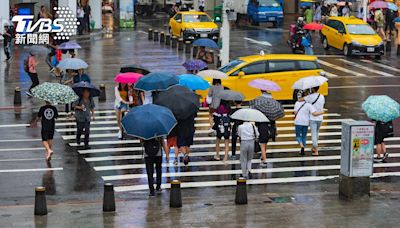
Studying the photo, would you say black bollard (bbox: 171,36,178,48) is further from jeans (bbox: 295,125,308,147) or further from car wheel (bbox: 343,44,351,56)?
jeans (bbox: 295,125,308,147)

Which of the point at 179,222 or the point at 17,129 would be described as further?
the point at 17,129

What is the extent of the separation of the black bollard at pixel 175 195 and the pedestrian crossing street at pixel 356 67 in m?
21.0

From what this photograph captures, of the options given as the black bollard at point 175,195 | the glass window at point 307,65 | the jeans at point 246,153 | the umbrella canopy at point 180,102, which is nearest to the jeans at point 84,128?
the umbrella canopy at point 180,102

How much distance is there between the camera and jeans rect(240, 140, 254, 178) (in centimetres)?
2000

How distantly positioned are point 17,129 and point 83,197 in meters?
7.78

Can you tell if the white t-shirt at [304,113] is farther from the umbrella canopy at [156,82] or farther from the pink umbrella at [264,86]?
the umbrella canopy at [156,82]

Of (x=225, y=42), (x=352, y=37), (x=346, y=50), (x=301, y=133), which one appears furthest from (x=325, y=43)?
(x=301, y=133)

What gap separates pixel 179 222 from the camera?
16.8m

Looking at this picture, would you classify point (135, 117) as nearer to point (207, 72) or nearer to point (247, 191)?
point (247, 191)

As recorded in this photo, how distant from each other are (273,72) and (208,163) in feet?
30.4

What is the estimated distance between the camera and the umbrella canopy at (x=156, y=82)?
877 inches

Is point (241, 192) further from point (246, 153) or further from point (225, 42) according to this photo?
point (225, 42)

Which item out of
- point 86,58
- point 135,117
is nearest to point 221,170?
point 135,117

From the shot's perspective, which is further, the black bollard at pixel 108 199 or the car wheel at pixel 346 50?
the car wheel at pixel 346 50
